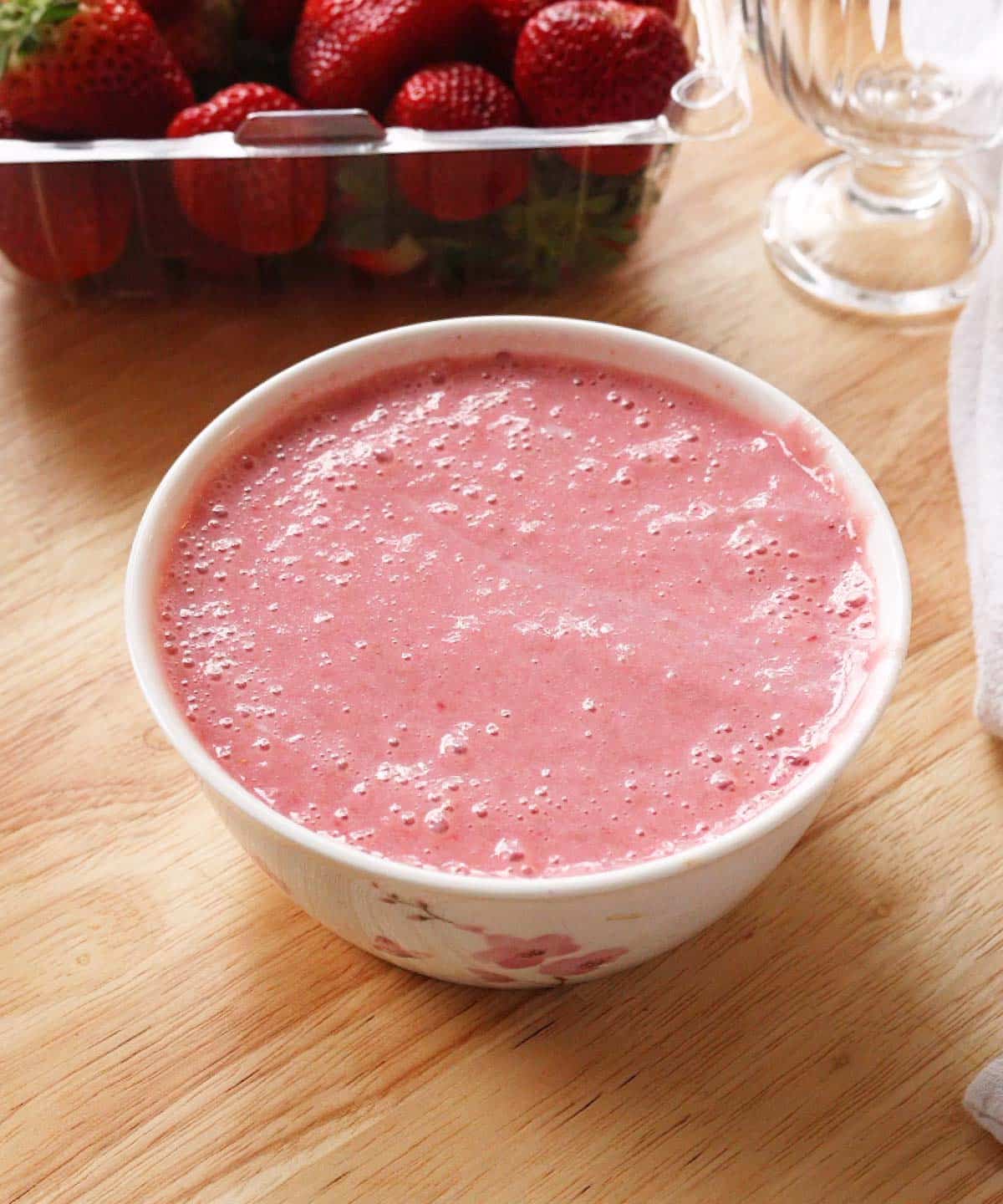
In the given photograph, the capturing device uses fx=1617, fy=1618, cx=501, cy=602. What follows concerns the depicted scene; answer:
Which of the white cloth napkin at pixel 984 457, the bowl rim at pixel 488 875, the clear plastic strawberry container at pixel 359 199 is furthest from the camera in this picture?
the clear plastic strawberry container at pixel 359 199

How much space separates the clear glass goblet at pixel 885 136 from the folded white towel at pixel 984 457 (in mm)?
112

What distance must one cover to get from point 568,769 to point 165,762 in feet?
1.07

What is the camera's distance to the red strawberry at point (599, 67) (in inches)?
51.6

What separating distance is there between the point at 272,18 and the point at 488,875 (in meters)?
0.89

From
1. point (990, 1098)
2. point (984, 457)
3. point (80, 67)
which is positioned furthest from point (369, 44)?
point (990, 1098)

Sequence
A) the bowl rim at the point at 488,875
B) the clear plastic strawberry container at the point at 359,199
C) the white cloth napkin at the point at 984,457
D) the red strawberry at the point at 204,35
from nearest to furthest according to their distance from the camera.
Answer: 1. the bowl rim at the point at 488,875
2. the white cloth napkin at the point at 984,457
3. the clear plastic strawberry container at the point at 359,199
4. the red strawberry at the point at 204,35

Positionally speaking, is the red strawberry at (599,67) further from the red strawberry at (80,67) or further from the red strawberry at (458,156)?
the red strawberry at (80,67)

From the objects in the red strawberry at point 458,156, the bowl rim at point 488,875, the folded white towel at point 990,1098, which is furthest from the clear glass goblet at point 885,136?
the folded white towel at point 990,1098

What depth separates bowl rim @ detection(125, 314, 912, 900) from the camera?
0.82 meters

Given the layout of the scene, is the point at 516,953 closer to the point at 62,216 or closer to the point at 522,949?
the point at 522,949

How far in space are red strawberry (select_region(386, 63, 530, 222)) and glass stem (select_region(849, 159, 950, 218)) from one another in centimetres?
36

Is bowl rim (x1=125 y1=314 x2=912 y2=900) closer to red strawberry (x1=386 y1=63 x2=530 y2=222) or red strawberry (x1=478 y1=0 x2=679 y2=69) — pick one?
red strawberry (x1=386 y1=63 x2=530 y2=222)

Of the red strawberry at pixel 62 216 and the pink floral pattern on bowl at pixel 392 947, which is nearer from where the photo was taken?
the pink floral pattern on bowl at pixel 392 947

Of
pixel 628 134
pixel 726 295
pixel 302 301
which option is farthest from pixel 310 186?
pixel 726 295
